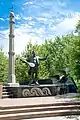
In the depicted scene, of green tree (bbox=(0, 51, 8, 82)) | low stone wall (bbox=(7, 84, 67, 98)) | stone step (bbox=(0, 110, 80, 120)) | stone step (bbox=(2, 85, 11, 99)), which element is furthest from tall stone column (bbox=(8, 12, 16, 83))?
green tree (bbox=(0, 51, 8, 82))

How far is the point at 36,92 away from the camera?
18000 millimetres

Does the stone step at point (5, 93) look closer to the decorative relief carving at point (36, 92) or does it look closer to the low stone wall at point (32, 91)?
the low stone wall at point (32, 91)

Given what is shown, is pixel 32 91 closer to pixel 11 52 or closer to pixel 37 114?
pixel 11 52

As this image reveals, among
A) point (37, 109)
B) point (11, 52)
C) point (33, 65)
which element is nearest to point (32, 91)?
point (33, 65)

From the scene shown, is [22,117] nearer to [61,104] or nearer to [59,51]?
[61,104]

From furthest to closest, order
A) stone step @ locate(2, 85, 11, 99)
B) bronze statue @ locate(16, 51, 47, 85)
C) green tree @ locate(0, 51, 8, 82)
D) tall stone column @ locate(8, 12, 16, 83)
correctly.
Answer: green tree @ locate(0, 51, 8, 82) < tall stone column @ locate(8, 12, 16, 83) < bronze statue @ locate(16, 51, 47, 85) < stone step @ locate(2, 85, 11, 99)

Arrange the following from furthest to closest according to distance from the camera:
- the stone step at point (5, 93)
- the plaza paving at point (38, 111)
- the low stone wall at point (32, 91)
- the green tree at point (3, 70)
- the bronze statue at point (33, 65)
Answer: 1. the green tree at point (3, 70)
2. the bronze statue at point (33, 65)
3. the low stone wall at point (32, 91)
4. the stone step at point (5, 93)
5. the plaza paving at point (38, 111)

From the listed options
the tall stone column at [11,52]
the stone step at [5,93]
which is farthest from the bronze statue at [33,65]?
the tall stone column at [11,52]

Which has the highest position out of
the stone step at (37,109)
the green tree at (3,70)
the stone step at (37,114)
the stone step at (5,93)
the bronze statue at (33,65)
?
the green tree at (3,70)

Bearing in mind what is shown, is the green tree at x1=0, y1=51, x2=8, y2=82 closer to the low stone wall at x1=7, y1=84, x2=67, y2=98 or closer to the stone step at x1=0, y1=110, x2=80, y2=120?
the low stone wall at x1=7, y1=84, x2=67, y2=98

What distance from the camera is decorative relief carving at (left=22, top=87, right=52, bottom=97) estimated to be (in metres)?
17.6

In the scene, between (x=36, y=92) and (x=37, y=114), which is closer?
(x=37, y=114)

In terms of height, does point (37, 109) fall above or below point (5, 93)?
below

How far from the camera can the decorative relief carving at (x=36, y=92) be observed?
17.6 m
